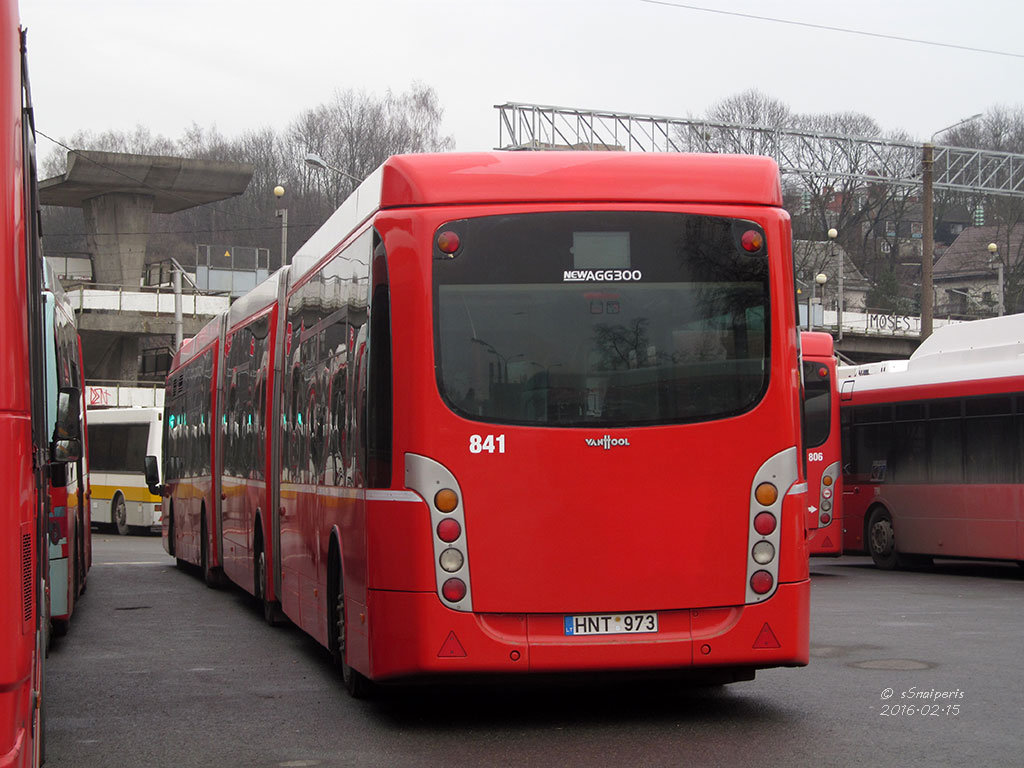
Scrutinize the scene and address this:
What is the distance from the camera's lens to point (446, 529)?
27.1 ft

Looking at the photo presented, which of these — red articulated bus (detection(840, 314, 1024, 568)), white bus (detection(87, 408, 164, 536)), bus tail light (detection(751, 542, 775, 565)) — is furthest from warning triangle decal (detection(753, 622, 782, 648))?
white bus (detection(87, 408, 164, 536))

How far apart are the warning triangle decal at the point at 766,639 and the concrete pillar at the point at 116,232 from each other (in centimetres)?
6278

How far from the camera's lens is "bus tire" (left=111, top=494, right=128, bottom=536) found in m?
39.8

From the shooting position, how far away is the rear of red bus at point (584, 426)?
27.2 ft

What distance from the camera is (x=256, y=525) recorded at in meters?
15.2

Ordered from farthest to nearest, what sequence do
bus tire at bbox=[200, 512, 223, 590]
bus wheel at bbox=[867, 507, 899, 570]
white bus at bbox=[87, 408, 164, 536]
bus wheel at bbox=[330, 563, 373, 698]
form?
A: white bus at bbox=[87, 408, 164, 536] < bus wheel at bbox=[867, 507, 899, 570] < bus tire at bbox=[200, 512, 223, 590] < bus wheel at bbox=[330, 563, 373, 698]

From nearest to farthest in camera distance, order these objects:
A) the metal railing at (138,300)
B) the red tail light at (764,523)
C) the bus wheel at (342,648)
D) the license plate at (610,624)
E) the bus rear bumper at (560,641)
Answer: the bus rear bumper at (560,641) → the license plate at (610,624) → the red tail light at (764,523) → the bus wheel at (342,648) → the metal railing at (138,300)

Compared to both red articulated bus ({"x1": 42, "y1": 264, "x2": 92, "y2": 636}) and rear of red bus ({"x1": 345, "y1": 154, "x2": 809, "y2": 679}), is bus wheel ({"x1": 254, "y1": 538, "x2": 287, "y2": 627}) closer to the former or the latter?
red articulated bus ({"x1": 42, "y1": 264, "x2": 92, "y2": 636})

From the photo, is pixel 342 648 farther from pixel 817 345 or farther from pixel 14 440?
pixel 817 345

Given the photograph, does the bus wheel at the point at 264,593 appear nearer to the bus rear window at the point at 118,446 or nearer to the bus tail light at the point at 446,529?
the bus tail light at the point at 446,529

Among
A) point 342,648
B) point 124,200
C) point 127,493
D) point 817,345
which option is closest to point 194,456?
point 817,345

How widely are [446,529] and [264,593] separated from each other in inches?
278

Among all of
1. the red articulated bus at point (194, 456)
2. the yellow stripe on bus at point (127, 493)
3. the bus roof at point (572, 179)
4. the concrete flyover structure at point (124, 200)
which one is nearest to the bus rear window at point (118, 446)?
the yellow stripe on bus at point (127, 493)

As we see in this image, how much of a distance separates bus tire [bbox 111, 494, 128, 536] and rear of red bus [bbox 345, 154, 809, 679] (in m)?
32.4
